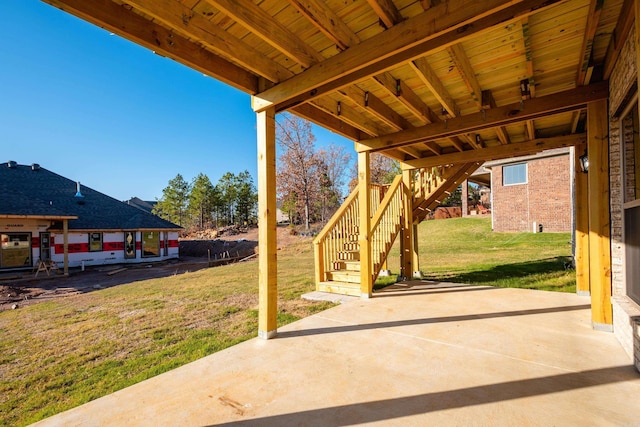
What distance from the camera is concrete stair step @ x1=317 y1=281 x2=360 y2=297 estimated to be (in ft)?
17.9

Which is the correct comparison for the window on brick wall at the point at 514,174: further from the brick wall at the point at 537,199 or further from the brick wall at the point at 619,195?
the brick wall at the point at 619,195

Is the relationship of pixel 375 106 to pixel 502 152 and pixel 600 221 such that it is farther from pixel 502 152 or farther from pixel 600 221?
pixel 502 152

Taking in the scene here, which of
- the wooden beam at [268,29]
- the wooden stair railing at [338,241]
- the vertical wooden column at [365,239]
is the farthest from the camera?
the wooden stair railing at [338,241]

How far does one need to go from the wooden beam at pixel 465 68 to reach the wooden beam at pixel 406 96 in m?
0.72

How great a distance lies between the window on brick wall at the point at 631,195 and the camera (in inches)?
112

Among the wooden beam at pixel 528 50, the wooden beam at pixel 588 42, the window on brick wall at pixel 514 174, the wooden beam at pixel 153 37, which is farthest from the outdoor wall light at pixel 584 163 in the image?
the window on brick wall at pixel 514 174

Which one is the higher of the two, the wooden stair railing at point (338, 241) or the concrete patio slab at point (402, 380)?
the wooden stair railing at point (338, 241)

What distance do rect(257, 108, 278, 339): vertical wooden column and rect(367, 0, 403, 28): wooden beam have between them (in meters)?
1.68

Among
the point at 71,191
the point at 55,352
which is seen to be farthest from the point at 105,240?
the point at 55,352

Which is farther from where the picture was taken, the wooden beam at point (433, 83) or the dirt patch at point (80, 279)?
the dirt patch at point (80, 279)

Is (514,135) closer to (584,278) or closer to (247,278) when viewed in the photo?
(584,278)

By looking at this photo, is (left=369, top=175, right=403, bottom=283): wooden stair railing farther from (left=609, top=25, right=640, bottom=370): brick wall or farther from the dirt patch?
the dirt patch

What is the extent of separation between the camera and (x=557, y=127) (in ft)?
17.6

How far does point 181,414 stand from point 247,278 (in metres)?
6.85
